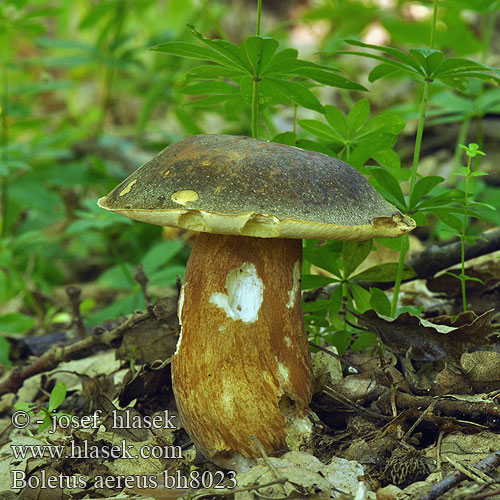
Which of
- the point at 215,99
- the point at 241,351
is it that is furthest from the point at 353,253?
the point at 215,99

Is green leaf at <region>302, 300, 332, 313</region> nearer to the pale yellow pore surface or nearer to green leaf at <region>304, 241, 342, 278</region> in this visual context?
green leaf at <region>304, 241, 342, 278</region>

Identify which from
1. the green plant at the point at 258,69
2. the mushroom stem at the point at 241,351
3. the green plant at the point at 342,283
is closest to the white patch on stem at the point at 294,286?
the mushroom stem at the point at 241,351

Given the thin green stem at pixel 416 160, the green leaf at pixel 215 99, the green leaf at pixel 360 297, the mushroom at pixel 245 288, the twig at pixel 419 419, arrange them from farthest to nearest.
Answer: the green leaf at pixel 215 99, the green leaf at pixel 360 297, the thin green stem at pixel 416 160, the twig at pixel 419 419, the mushroom at pixel 245 288

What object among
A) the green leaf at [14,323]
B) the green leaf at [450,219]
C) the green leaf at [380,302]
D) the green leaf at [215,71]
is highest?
the green leaf at [215,71]

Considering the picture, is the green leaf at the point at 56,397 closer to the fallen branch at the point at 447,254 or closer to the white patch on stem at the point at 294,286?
the white patch on stem at the point at 294,286

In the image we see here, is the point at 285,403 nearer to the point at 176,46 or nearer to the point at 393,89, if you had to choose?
the point at 176,46

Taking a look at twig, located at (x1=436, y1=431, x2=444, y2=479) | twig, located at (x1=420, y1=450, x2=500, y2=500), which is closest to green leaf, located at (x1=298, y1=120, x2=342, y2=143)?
twig, located at (x1=436, y1=431, x2=444, y2=479)
